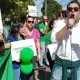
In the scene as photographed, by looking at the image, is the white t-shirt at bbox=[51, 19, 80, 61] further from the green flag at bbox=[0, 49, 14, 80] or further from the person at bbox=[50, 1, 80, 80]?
the green flag at bbox=[0, 49, 14, 80]

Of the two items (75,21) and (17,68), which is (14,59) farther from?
(75,21)

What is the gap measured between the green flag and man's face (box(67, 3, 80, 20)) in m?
1.87

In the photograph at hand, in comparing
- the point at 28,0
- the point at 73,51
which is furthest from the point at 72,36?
the point at 28,0

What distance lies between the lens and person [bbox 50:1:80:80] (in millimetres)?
5727

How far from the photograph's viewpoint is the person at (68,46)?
18.8ft

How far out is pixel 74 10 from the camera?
19.0ft

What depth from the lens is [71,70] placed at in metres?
5.89

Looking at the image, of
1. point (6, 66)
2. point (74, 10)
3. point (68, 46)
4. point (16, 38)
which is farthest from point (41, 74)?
point (74, 10)

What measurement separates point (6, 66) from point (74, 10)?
2.13 m

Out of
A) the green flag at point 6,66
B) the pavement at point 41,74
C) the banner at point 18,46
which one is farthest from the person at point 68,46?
the pavement at point 41,74

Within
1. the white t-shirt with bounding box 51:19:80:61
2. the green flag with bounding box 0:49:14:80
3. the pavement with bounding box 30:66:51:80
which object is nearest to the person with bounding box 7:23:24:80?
the green flag with bounding box 0:49:14:80

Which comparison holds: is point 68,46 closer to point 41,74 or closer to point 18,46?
point 18,46

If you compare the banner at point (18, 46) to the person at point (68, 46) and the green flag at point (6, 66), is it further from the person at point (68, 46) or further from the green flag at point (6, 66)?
the person at point (68, 46)

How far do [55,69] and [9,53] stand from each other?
71.7 inches
